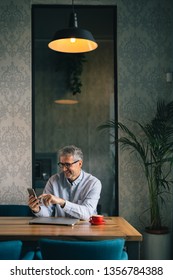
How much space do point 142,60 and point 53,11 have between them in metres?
1.19

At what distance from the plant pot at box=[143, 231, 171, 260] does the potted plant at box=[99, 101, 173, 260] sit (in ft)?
0.14

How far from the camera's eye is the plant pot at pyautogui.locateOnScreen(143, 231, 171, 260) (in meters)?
3.79

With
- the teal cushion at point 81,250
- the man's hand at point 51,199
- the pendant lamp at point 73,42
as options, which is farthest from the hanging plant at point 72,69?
the teal cushion at point 81,250

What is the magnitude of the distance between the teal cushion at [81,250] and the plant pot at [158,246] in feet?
6.62

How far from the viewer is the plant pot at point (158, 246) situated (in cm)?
379

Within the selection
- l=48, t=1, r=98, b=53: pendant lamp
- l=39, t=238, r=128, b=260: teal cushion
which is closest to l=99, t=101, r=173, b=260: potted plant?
l=48, t=1, r=98, b=53: pendant lamp

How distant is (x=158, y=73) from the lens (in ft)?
14.1

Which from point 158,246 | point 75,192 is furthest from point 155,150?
point 75,192

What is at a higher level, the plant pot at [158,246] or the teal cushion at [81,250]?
the teal cushion at [81,250]

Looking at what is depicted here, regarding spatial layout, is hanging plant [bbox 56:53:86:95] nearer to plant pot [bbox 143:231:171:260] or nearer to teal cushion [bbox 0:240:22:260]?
plant pot [bbox 143:231:171:260]

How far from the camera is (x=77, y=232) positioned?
239 centimetres

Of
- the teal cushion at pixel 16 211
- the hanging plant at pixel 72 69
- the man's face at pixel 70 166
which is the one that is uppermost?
the hanging plant at pixel 72 69

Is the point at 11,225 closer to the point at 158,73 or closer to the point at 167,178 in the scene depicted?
the point at 167,178

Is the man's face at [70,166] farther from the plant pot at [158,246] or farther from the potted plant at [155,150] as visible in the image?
the plant pot at [158,246]
